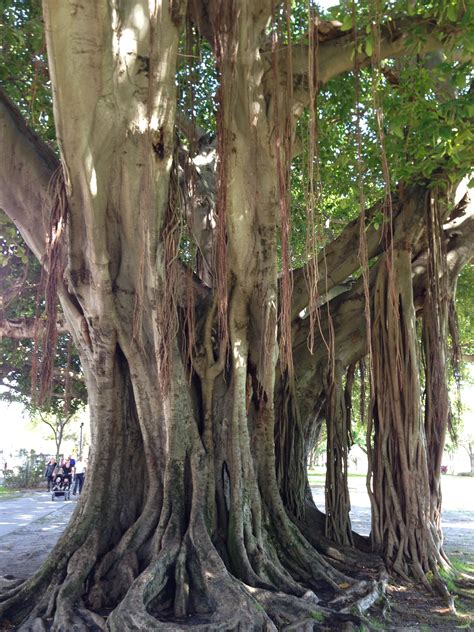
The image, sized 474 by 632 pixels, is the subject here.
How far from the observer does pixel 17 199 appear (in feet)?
13.7

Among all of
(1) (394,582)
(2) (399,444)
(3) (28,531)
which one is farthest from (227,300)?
(3) (28,531)

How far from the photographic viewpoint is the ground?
3.50 metres

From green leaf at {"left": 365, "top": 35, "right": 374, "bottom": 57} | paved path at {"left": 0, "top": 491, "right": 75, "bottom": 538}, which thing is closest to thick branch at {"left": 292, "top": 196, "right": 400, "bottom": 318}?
green leaf at {"left": 365, "top": 35, "right": 374, "bottom": 57}

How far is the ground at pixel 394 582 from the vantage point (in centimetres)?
350

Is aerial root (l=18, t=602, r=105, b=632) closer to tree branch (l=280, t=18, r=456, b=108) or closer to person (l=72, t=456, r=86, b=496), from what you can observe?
tree branch (l=280, t=18, r=456, b=108)

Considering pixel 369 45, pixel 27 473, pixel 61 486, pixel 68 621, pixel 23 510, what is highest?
pixel 369 45

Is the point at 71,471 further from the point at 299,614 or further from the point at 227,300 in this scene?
the point at 299,614

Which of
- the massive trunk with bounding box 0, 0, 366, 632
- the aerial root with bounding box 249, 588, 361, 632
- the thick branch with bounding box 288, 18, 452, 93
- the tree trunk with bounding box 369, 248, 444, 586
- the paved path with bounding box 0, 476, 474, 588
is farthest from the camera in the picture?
the paved path with bounding box 0, 476, 474, 588

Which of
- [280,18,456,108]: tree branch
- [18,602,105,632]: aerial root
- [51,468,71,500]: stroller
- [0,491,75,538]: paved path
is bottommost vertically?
[18,602,105,632]: aerial root

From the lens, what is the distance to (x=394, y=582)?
14.2 ft

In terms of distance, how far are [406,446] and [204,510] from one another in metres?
1.83

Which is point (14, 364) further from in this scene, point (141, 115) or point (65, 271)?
point (141, 115)

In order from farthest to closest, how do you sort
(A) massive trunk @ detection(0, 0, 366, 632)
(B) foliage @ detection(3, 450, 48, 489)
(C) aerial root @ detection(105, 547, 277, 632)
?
(B) foliage @ detection(3, 450, 48, 489) → (A) massive trunk @ detection(0, 0, 366, 632) → (C) aerial root @ detection(105, 547, 277, 632)

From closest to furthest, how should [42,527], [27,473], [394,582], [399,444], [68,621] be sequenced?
[68,621], [394,582], [399,444], [42,527], [27,473]
